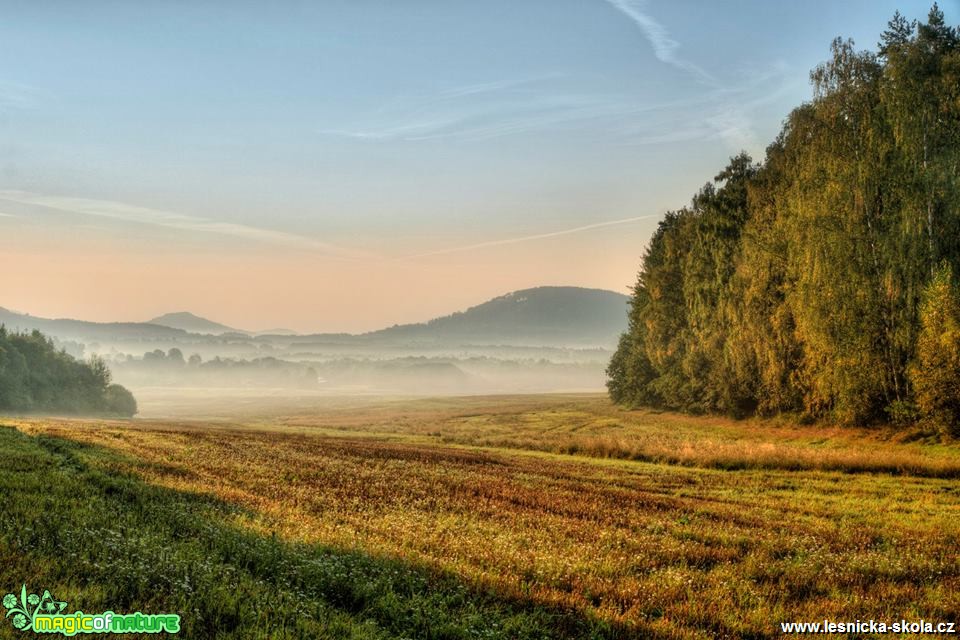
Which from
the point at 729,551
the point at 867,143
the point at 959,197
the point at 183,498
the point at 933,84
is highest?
the point at 933,84

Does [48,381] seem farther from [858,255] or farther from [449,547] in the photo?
[858,255]

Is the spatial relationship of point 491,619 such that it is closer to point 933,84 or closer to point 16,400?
point 933,84

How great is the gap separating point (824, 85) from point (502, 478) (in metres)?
47.0

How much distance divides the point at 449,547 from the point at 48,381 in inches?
4613

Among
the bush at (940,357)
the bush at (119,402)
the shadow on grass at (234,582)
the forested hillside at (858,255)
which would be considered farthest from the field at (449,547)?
the bush at (119,402)

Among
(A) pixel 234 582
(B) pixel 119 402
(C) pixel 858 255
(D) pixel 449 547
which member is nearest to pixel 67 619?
(A) pixel 234 582

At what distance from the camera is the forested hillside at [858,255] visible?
132 feet

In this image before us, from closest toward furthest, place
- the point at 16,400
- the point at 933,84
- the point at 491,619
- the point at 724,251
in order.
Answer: the point at 491,619 < the point at 933,84 < the point at 724,251 < the point at 16,400

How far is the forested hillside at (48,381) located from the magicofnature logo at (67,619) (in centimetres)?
10662

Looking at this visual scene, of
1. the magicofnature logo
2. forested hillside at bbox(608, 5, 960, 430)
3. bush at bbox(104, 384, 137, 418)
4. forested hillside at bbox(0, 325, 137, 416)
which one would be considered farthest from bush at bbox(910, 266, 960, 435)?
bush at bbox(104, 384, 137, 418)

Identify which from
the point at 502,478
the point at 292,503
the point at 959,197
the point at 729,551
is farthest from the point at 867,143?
the point at 292,503

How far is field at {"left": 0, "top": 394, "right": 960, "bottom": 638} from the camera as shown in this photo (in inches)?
339

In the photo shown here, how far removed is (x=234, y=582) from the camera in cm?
911

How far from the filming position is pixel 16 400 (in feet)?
303
